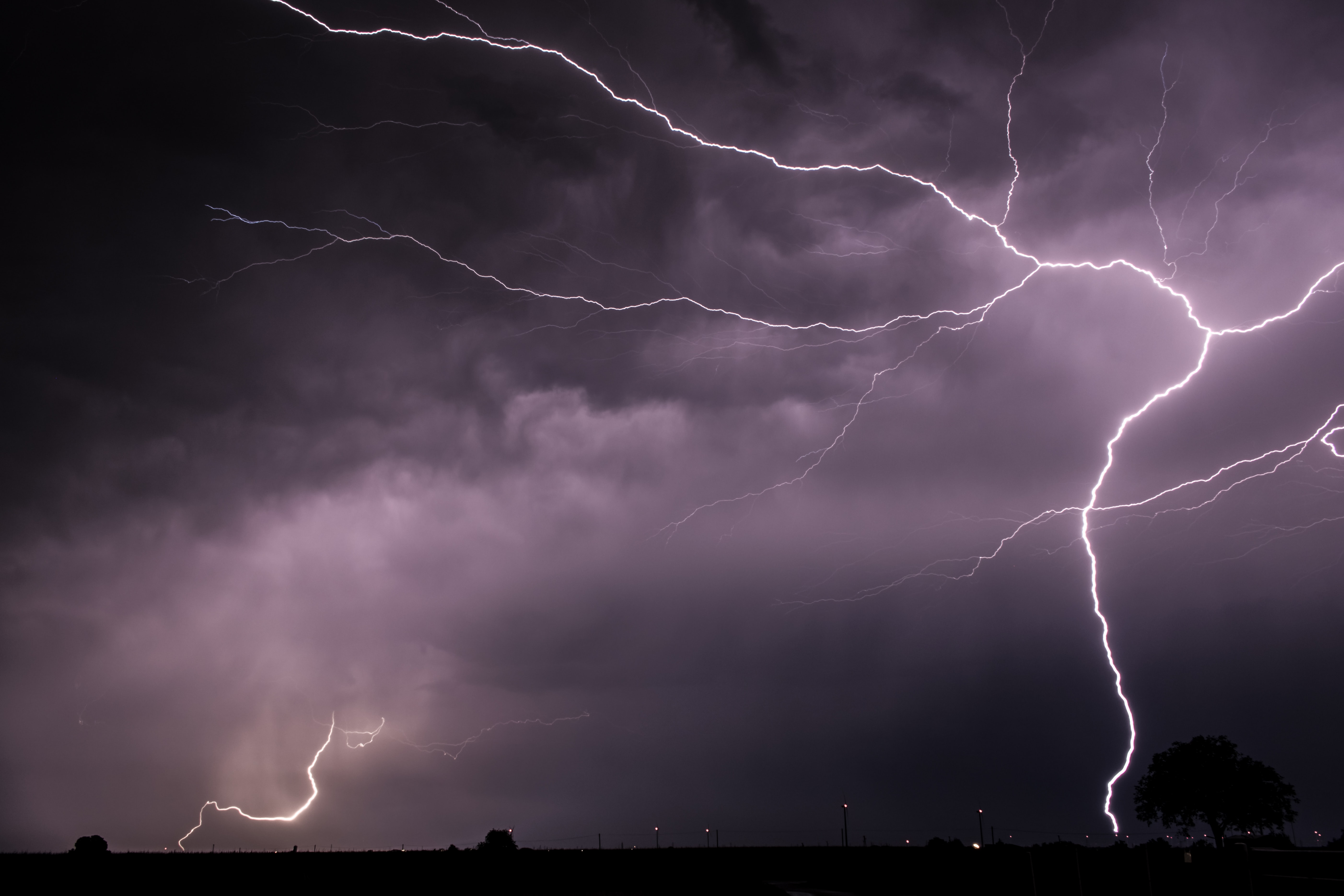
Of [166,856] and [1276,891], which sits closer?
[1276,891]

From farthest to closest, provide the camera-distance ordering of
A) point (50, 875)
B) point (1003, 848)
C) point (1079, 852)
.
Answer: point (50, 875), point (1003, 848), point (1079, 852)

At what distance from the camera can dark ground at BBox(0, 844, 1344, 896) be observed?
798 cm

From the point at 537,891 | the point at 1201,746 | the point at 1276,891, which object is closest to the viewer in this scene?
the point at 1276,891

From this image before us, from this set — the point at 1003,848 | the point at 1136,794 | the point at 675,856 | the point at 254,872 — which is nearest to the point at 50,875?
the point at 254,872

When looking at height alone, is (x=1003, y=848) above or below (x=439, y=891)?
above

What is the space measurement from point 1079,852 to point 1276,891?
4.30 meters

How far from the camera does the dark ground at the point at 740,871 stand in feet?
26.2

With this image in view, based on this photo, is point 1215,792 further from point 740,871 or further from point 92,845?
point 92,845

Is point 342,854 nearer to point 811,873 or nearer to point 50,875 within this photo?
point 50,875

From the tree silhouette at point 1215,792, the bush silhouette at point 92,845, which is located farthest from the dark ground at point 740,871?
the tree silhouette at point 1215,792

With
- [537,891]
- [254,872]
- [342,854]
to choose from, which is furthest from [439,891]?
[342,854]

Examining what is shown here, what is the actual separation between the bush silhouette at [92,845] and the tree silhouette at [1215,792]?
4557 centimetres

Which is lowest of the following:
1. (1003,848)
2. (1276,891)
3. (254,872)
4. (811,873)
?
(811,873)

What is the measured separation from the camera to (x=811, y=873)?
34.1 metres
